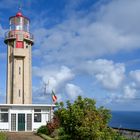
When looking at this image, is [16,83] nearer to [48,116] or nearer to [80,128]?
[48,116]

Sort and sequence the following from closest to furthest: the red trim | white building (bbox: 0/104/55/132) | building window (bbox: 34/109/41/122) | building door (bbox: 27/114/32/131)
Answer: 1. white building (bbox: 0/104/55/132)
2. building door (bbox: 27/114/32/131)
3. building window (bbox: 34/109/41/122)
4. the red trim

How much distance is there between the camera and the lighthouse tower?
45812 millimetres

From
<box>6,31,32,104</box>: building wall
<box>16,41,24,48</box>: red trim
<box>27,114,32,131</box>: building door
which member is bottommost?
<box>27,114,32,131</box>: building door

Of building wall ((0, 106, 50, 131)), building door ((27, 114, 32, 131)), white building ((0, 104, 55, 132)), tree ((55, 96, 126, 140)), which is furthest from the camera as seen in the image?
building door ((27, 114, 32, 131))

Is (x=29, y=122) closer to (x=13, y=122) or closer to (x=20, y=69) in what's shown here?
(x=13, y=122)

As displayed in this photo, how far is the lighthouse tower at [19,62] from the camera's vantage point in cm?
4581

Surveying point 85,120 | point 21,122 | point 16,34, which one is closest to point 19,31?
point 16,34

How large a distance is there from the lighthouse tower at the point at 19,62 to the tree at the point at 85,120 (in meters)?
25.9

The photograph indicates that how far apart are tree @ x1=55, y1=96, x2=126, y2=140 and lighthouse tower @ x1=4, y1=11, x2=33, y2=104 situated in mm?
25851

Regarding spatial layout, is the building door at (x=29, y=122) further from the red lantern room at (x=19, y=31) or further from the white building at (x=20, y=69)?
the red lantern room at (x=19, y=31)

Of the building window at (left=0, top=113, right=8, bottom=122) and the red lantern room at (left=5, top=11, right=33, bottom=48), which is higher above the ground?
the red lantern room at (left=5, top=11, right=33, bottom=48)

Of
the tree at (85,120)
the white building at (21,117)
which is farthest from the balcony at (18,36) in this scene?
the tree at (85,120)

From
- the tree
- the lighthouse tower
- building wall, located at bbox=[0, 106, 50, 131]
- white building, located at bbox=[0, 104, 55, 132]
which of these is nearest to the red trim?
the lighthouse tower

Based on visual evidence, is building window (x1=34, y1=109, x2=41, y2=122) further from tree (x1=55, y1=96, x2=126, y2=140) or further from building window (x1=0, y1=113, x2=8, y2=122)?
tree (x1=55, y1=96, x2=126, y2=140)
